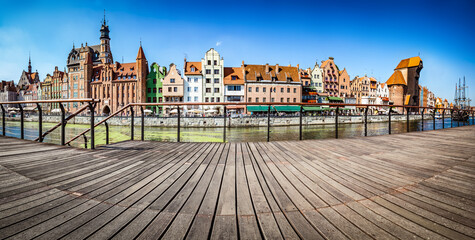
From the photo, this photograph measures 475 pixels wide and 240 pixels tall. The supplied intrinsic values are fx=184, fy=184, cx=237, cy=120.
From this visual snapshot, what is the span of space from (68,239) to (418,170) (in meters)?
3.85

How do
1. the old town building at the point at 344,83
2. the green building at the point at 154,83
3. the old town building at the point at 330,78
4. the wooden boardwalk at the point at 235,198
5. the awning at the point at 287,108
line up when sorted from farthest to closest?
the old town building at the point at 344,83 < the old town building at the point at 330,78 < the green building at the point at 154,83 < the awning at the point at 287,108 < the wooden boardwalk at the point at 235,198

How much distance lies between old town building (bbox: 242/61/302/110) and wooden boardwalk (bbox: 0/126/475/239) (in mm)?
36104

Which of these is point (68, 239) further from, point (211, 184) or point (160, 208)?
point (211, 184)

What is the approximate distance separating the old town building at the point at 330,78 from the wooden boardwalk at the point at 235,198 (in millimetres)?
50497

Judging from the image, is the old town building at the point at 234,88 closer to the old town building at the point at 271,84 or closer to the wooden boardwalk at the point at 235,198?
the old town building at the point at 271,84

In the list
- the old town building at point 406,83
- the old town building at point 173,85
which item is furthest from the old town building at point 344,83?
the old town building at point 173,85

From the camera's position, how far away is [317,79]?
156 feet

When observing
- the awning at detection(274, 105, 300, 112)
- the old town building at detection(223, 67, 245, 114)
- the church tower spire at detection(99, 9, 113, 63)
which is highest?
the church tower spire at detection(99, 9, 113, 63)

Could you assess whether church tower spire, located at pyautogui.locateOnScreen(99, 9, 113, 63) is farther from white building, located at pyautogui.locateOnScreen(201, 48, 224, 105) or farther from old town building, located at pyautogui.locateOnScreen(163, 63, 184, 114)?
white building, located at pyautogui.locateOnScreen(201, 48, 224, 105)

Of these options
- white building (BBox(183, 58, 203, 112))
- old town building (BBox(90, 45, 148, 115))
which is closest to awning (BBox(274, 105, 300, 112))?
white building (BBox(183, 58, 203, 112))

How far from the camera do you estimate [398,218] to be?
1407 millimetres

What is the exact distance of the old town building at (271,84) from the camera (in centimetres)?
3900

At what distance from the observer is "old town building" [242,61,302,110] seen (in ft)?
128

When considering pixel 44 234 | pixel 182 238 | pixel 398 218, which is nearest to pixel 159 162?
pixel 44 234
